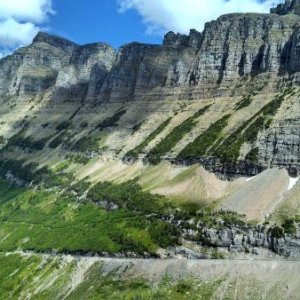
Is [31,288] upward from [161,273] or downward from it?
downward

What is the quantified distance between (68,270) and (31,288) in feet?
36.5

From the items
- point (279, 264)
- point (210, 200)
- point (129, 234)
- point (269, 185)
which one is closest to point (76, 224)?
point (129, 234)

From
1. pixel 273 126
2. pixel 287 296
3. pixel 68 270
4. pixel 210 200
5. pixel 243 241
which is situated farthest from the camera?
pixel 273 126

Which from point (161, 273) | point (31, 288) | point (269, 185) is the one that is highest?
point (269, 185)

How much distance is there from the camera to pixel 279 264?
134125 mm

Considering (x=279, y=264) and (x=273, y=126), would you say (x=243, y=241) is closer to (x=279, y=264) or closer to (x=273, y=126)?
(x=279, y=264)

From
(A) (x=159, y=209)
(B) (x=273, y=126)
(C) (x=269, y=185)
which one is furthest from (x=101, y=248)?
(B) (x=273, y=126)

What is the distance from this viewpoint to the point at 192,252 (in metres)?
148

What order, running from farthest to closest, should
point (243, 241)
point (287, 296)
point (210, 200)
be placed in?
1. point (210, 200)
2. point (243, 241)
3. point (287, 296)

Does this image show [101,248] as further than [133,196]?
No

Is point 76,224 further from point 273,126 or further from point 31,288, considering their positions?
point 273,126

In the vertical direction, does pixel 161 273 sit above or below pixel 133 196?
below

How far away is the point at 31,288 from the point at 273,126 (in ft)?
282

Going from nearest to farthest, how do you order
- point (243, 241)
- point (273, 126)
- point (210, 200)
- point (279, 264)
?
point (279, 264) < point (243, 241) < point (210, 200) < point (273, 126)
